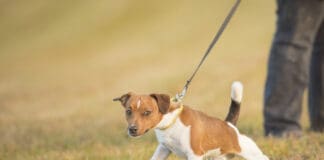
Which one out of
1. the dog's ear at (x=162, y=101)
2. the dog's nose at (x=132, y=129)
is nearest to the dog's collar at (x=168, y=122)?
the dog's ear at (x=162, y=101)

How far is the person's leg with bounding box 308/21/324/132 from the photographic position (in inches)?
399

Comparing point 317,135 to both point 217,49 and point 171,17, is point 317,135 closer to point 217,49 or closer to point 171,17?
point 217,49

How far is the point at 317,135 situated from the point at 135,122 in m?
3.89

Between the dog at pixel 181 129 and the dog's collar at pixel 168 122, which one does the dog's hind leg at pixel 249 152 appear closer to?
the dog at pixel 181 129

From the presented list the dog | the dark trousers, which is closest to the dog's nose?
the dog

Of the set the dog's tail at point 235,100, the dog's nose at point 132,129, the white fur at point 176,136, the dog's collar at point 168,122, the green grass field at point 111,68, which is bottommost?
the green grass field at point 111,68

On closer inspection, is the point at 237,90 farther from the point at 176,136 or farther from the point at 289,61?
the point at 289,61

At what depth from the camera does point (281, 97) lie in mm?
9227

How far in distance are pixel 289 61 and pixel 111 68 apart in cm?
1854

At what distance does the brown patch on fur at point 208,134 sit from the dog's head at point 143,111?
25 centimetres

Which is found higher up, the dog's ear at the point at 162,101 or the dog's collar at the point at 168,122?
the dog's ear at the point at 162,101

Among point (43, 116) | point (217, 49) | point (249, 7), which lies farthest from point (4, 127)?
point (249, 7)

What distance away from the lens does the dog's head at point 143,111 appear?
18.6ft

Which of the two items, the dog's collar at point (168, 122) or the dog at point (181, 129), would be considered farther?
the dog's collar at point (168, 122)
